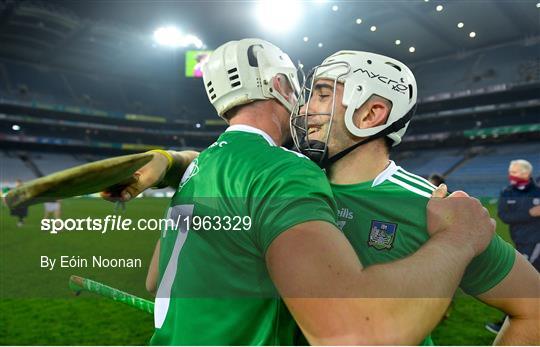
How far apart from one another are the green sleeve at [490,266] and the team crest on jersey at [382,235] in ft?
1.22

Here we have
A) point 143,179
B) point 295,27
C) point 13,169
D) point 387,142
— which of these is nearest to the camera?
point 143,179

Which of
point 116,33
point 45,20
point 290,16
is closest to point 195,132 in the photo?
point 116,33

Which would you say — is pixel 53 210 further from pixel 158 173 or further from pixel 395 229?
pixel 395 229

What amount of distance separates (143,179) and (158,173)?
0.08 m

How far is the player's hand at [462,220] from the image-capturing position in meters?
1.37

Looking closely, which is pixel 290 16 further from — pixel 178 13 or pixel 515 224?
pixel 515 224

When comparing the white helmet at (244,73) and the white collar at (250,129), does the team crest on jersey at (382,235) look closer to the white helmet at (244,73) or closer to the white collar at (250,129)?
the white collar at (250,129)

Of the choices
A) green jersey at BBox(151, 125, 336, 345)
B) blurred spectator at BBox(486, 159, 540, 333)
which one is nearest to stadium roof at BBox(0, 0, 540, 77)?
blurred spectator at BBox(486, 159, 540, 333)

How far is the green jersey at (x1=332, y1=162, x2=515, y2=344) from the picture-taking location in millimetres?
1773

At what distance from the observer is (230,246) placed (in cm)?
143

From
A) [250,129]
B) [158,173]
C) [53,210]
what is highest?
[53,210]

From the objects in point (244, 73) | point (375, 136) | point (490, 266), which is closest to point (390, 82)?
point (375, 136)

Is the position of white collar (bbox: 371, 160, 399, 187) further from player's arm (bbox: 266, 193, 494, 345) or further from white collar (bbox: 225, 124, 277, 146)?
player's arm (bbox: 266, 193, 494, 345)

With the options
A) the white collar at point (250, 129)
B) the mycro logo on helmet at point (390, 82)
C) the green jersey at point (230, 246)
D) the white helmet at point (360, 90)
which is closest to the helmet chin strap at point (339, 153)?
the white helmet at point (360, 90)
